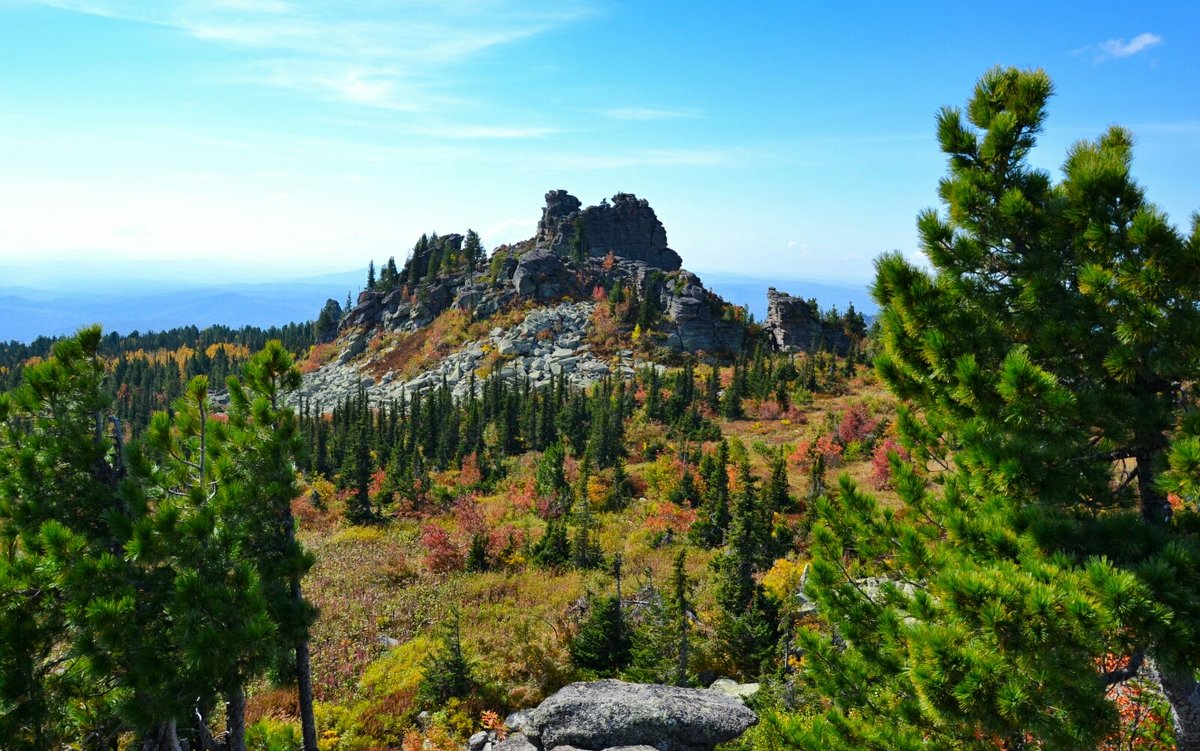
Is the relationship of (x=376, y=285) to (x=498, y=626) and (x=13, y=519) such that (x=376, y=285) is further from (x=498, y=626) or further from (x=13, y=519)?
(x=13, y=519)

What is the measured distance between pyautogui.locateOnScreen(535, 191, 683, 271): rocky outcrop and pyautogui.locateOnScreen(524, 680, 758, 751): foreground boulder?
299 ft

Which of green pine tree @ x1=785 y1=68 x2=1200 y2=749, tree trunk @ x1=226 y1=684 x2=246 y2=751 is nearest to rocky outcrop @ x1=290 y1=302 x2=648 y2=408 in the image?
tree trunk @ x1=226 y1=684 x2=246 y2=751

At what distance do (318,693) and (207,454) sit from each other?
10821mm

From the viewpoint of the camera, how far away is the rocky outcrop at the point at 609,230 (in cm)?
10425

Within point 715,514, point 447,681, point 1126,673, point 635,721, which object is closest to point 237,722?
point 635,721

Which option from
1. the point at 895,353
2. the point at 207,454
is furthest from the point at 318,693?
the point at 895,353

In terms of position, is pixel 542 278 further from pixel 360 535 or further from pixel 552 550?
pixel 552 550

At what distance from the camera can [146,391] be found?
332 ft

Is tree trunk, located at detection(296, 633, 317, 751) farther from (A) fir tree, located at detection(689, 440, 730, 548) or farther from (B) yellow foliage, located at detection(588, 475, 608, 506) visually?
(B) yellow foliage, located at detection(588, 475, 608, 506)

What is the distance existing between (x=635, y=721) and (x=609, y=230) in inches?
3951

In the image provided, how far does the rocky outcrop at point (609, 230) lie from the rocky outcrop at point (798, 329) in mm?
33713

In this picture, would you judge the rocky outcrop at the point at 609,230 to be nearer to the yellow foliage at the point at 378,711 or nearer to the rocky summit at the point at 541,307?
the rocky summit at the point at 541,307

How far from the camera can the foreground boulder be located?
11594 millimetres

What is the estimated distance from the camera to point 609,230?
107m
